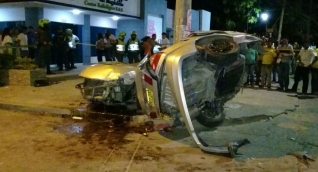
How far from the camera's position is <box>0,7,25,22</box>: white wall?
1522 cm

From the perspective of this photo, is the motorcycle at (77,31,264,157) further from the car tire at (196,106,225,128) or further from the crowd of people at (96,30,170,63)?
the crowd of people at (96,30,170,63)

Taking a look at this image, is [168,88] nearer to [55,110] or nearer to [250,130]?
[250,130]

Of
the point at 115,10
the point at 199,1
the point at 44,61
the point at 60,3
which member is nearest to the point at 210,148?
the point at 44,61

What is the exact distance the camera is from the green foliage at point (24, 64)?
38.4ft

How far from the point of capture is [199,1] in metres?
36.5

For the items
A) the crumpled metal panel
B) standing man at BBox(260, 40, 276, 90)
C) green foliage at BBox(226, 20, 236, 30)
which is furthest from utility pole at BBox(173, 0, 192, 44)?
green foliage at BBox(226, 20, 236, 30)

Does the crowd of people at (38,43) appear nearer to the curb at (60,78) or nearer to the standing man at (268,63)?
the curb at (60,78)

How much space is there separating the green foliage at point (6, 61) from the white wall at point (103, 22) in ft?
23.3

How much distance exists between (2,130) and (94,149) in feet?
6.89

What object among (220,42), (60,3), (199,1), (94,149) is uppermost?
(199,1)

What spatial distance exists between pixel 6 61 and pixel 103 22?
8.33 metres

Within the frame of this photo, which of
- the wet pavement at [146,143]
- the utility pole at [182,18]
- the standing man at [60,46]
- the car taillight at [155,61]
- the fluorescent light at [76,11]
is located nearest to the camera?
the wet pavement at [146,143]

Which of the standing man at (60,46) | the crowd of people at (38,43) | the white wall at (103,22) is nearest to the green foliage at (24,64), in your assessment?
the crowd of people at (38,43)

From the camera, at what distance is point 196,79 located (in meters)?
6.27
